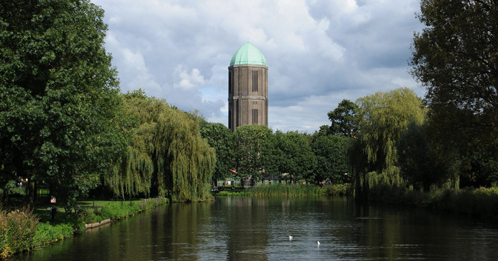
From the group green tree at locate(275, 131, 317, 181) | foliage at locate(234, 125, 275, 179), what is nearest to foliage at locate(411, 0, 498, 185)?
green tree at locate(275, 131, 317, 181)

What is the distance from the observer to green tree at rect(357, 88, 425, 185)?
53812 millimetres

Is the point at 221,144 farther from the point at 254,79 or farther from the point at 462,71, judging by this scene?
the point at 462,71

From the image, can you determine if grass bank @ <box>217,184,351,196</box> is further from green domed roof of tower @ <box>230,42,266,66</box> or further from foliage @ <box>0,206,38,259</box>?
green domed roof of tower @ <box>230,42,266,66</box>

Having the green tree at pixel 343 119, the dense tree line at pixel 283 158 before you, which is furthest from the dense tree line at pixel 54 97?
the green tree at pixel 343 119

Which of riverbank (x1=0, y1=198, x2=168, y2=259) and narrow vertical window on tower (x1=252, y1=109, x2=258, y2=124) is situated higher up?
narrow vertical window on tower (x1=252, y1=109, x2=258, y2=124)

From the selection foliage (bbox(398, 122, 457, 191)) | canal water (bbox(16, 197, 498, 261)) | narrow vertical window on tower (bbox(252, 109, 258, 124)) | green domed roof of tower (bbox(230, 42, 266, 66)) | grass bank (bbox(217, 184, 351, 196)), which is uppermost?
green domed roof of tower (bbox(230, 42, 266, 66))

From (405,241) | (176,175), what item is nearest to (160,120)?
(176,175)

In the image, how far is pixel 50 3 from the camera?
79.3ft

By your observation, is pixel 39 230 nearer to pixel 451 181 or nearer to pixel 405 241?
pixel 405 241

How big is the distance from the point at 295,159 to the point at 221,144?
12.1 meters

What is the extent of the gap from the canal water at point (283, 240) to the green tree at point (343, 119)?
65.0 meters

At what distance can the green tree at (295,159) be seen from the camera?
89.6m

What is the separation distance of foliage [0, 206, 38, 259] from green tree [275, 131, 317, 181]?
227 feet

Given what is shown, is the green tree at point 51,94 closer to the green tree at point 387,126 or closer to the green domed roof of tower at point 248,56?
the green tree at point 387,126
